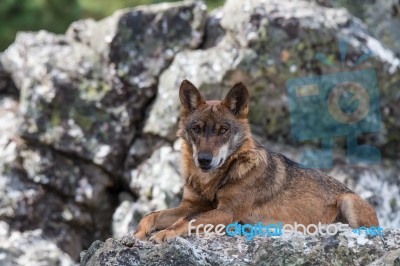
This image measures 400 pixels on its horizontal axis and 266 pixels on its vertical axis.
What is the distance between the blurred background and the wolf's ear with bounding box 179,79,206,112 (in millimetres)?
4154

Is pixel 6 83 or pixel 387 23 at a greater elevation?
pixel 6 83

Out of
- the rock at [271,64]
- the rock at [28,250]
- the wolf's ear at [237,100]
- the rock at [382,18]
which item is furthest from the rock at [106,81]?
the wolf's ear at [237,100]

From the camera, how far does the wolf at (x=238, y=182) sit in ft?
24.7

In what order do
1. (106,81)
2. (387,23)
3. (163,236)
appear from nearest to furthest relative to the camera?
(163,236) < (106,81) < (387,23)

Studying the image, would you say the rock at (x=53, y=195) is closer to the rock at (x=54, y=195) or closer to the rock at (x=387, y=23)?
the rock at (x=54, y=195)

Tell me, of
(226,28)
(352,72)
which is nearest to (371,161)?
(352,72)

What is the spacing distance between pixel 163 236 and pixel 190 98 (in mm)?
1873

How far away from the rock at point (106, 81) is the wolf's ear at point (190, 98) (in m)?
4.88

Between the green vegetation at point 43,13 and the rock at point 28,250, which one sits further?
the green vegetation at point 43,13

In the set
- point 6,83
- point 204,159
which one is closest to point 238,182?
point 204,159

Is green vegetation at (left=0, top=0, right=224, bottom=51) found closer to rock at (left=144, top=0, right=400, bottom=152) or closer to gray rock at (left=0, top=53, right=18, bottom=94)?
gray rock at (left=0, top=53, right=18, bottom=94)

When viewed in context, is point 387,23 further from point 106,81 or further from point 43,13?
point 43,13

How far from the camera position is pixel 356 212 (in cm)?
774

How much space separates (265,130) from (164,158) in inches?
72.6
